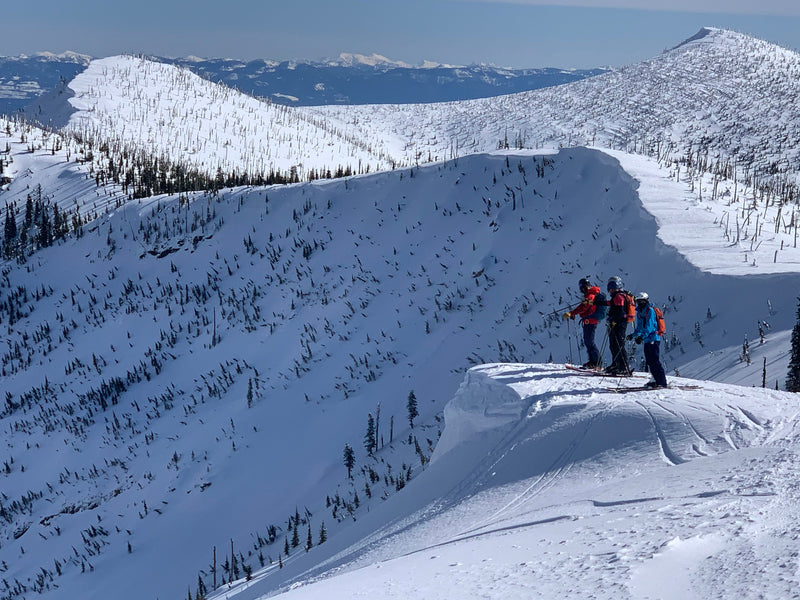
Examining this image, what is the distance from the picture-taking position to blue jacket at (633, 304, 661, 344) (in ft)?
36.4

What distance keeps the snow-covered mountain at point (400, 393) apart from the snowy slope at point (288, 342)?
0.31ft

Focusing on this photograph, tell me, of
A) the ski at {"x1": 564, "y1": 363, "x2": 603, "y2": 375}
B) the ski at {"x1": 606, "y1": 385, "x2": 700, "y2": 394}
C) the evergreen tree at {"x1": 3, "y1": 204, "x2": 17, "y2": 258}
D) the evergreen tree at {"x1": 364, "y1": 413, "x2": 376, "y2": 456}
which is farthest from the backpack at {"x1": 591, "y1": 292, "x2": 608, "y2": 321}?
the evergreen tree at {"x1": 3, "y1": 204, "x2": 17, "y2": 258}

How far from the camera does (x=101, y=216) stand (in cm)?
3866

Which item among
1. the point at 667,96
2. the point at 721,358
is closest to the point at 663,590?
the point at 721,358

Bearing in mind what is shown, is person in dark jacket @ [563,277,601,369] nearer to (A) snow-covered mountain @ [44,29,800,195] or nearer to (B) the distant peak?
(A) snow-covered mountain @ [44,29,800,195]

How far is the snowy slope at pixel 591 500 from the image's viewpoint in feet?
18.2

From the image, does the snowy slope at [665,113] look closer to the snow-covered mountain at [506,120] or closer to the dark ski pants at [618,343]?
the snow-covered mountain at [506,120]

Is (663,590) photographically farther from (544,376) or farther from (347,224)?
(347,224)

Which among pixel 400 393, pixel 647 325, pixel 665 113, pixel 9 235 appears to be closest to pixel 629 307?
pixel 647 325

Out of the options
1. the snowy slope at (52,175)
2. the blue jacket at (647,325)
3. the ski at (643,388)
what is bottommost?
the ski at (643,388)

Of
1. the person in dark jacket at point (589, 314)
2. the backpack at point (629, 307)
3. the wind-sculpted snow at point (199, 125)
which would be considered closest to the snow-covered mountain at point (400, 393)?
the backpack at point (629, 307)

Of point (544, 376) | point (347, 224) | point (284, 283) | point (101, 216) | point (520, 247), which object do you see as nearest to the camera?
point (544, 376)

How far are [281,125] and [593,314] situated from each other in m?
73.9

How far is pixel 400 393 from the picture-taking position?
19.7 metres
